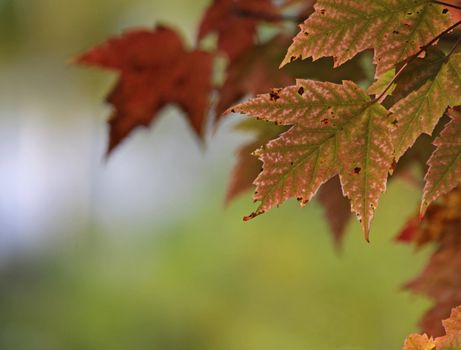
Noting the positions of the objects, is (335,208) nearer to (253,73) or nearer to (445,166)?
(253,73)

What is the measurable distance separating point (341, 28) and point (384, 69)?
0.05 meters

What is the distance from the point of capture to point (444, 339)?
1.76ft

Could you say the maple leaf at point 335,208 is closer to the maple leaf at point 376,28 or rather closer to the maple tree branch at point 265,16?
the maple tree branch at point 265,16

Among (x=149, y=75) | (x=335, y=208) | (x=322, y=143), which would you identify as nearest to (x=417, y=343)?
(x=322, y=143)

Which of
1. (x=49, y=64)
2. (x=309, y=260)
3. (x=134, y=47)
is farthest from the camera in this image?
(x=49, y=64)

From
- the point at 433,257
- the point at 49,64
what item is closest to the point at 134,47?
the point at 433,257

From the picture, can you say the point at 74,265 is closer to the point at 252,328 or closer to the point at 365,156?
the point at 252,328

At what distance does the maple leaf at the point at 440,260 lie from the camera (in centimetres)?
84

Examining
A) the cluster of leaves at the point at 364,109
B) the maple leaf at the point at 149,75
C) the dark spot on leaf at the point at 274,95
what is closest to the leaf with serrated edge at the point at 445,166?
the cluster of leaves at the point at 364,109

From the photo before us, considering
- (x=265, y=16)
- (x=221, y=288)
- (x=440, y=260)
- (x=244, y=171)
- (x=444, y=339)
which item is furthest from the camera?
(x=221, y=288)

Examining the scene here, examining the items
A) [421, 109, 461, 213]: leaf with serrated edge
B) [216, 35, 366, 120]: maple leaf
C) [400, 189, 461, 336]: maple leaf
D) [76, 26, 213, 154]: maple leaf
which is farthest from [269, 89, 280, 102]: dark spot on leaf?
[76, 26, 213, 154]: maple leaf

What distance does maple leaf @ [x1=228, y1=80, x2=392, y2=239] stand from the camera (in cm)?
58

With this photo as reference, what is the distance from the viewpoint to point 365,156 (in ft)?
1.93

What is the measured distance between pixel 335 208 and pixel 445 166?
55 centimetres
